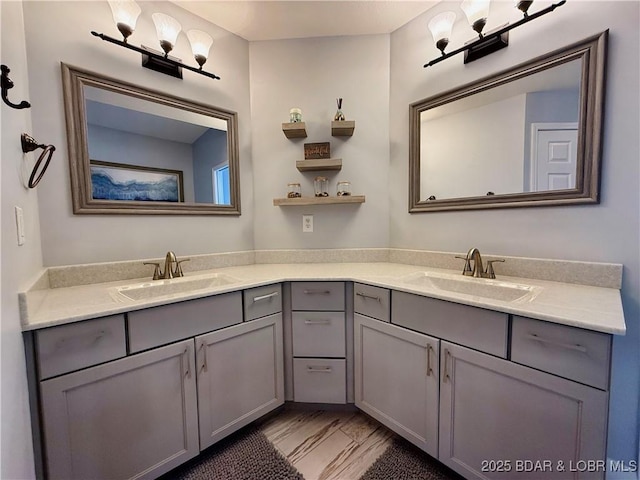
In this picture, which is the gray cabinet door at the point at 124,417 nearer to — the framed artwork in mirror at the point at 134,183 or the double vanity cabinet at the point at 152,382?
the double vanity cabinet at the point at 152,382

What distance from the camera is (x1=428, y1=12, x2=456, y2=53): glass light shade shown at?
1.41m

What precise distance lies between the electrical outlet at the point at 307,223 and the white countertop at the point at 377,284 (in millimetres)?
456

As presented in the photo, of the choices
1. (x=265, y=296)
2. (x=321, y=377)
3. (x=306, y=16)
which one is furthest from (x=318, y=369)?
(x=306, y=16)

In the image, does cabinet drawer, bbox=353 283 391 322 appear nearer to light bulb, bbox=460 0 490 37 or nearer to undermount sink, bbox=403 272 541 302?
undermount sink, bbox=403 272 541 302

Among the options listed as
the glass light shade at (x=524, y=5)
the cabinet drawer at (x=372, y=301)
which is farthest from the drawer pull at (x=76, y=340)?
the glass light shade at (x=524, y=5)

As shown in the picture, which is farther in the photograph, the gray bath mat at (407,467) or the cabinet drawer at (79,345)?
the gray bath mat at (407,467)

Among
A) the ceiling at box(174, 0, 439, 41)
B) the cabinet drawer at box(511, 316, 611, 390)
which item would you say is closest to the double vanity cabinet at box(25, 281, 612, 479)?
the cabinet drawer at box(511, 316, 611, 390)

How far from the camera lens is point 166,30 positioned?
4.64 ft

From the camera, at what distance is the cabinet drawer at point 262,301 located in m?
1.34

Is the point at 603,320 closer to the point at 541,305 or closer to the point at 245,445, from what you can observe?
the point at 541,305

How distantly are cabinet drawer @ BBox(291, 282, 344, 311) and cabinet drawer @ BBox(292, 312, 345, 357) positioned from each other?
0.04 metres

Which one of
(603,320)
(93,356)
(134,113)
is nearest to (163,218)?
(134,113)

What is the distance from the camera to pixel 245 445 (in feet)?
4.40

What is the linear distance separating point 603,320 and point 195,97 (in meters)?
2.22
